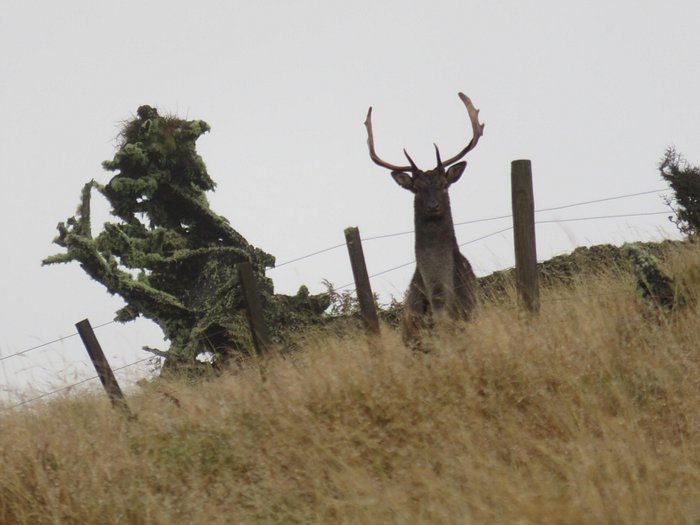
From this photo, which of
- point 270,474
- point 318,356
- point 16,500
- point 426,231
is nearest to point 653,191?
point 426,231

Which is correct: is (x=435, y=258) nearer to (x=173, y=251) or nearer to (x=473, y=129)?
(x=473, y=129)

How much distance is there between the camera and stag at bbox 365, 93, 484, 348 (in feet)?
34.7

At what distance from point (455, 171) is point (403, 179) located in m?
0.59

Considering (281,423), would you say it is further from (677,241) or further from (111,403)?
(677,241)

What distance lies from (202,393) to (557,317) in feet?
12.1

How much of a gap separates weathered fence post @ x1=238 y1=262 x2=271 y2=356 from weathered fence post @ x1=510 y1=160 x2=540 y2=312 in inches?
112

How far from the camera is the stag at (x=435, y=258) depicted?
10570mm

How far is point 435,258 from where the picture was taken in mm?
10773

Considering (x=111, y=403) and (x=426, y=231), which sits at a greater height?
(x=426, y=231)

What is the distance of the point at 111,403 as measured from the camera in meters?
11.0

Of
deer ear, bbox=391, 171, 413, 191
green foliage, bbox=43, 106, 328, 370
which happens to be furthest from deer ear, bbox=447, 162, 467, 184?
green foliage, bbox=43, 106, 328, 370

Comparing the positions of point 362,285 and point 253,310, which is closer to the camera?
point 253,310

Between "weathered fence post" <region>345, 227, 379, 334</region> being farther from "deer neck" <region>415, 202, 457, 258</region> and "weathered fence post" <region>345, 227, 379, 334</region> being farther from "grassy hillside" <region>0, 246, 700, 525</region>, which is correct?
"grassy hillside" <region>0, 246, 700, 525</region>

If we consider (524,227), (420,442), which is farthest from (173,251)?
(420,442)
